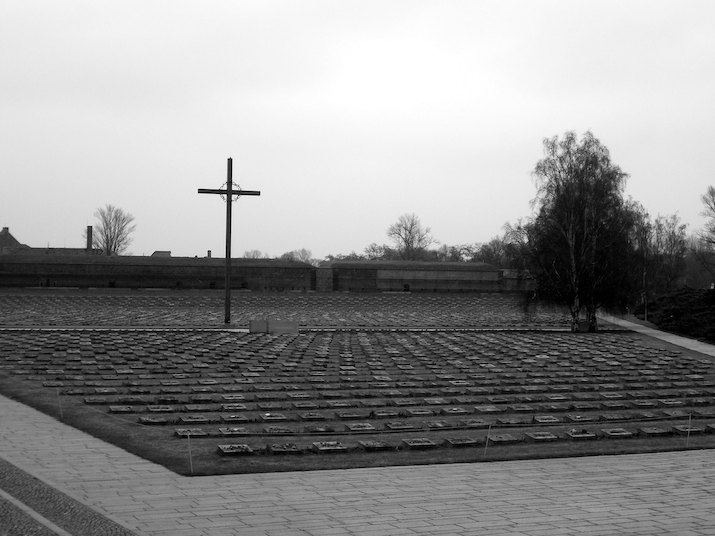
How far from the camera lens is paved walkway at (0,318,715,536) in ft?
27.0

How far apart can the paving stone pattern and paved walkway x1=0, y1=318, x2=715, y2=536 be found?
26425 millimetres

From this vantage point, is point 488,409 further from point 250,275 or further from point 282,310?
point 250,275

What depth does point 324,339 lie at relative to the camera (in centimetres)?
3152

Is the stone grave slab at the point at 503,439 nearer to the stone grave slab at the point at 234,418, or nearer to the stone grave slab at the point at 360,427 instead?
the stone grave slab at the point at 360,427

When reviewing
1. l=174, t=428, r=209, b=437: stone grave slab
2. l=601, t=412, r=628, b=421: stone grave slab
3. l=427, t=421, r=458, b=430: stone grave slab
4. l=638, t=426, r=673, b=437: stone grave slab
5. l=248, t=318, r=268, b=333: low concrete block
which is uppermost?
l=248, t=318, r=268, b=333: low concrete block

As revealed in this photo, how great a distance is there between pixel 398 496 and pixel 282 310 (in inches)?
1587

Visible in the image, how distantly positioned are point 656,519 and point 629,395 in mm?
10638

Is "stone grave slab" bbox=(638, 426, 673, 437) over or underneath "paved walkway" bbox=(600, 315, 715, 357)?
underneath

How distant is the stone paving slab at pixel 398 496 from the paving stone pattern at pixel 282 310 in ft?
86.8

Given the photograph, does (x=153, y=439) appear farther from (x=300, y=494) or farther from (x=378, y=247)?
(x=378, y=247)

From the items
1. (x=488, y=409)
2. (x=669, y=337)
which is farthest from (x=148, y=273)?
(x=488, y=409)

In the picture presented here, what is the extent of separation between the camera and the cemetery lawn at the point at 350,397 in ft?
41.1

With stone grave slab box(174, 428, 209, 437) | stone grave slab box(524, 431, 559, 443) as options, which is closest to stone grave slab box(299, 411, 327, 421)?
stone grave slab box(174, 428, 209, 437)

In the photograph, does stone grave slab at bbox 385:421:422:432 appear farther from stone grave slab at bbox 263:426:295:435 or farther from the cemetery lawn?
stone grave slab at bbox 263:426:295:435
